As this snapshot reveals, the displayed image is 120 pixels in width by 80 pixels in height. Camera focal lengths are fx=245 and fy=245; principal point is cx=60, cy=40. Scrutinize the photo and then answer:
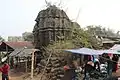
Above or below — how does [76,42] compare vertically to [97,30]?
below

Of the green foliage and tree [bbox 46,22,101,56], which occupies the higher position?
the green foliage

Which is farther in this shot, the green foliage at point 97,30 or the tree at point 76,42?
the green foliage at point 97,30

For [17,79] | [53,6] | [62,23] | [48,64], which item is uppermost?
[53,6]

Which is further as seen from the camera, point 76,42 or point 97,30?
point 97,30

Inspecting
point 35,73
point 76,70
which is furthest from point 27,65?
point 76,70

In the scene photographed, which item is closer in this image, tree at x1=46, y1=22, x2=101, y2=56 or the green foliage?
tree at x1=46, y1=22, x2=101, y2=56

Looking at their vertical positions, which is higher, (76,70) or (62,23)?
(62,23)

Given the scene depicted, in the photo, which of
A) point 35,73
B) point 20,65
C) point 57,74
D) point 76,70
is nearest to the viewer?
point 76,70

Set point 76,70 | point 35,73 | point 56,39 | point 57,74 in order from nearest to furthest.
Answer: point 76,70 → point 57,74 → point 35,73 → point 56,39

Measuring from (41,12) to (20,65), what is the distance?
6805 millimetres

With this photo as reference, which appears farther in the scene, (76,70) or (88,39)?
(88,39)

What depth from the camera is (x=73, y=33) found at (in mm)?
22500

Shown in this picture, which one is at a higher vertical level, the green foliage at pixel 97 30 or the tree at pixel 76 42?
the green foliage at pixel 97 30

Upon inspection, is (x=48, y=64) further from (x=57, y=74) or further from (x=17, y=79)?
(x=17, y=79)
